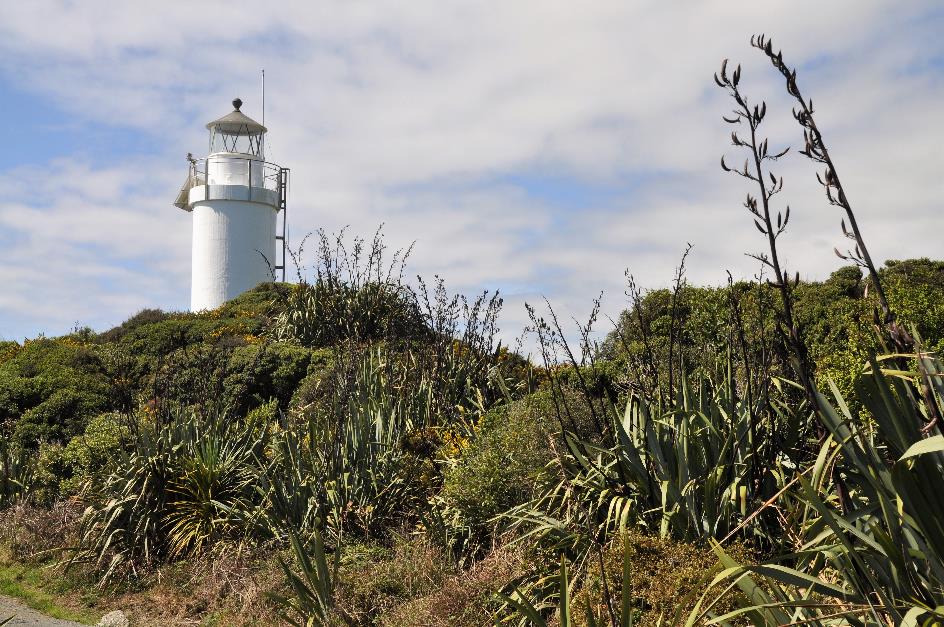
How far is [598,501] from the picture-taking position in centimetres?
580

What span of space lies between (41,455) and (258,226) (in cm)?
1683

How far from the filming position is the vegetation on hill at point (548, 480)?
3.28 meters

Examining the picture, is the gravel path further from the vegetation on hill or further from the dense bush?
the dense bush

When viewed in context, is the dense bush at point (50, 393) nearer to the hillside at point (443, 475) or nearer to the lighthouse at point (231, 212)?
the hillside at point (443, 475)

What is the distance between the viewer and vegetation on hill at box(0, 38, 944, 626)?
328 centimetres

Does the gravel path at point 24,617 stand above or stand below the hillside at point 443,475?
below

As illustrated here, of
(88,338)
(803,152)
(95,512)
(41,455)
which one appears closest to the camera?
(803,152)

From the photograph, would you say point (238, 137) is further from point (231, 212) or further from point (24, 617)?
point (24, 617)

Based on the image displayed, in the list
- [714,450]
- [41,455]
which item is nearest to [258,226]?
[41,455]

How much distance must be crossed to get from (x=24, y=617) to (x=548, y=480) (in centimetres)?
516

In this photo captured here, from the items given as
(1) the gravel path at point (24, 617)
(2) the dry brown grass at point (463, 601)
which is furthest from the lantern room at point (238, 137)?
(2) the dry brown grass at point (463, 601)

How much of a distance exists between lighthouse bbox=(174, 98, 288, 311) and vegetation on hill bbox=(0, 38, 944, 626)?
13.4 m

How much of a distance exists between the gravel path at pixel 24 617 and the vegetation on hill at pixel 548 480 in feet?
1.26

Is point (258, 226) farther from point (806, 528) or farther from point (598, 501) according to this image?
point (806, 528)
